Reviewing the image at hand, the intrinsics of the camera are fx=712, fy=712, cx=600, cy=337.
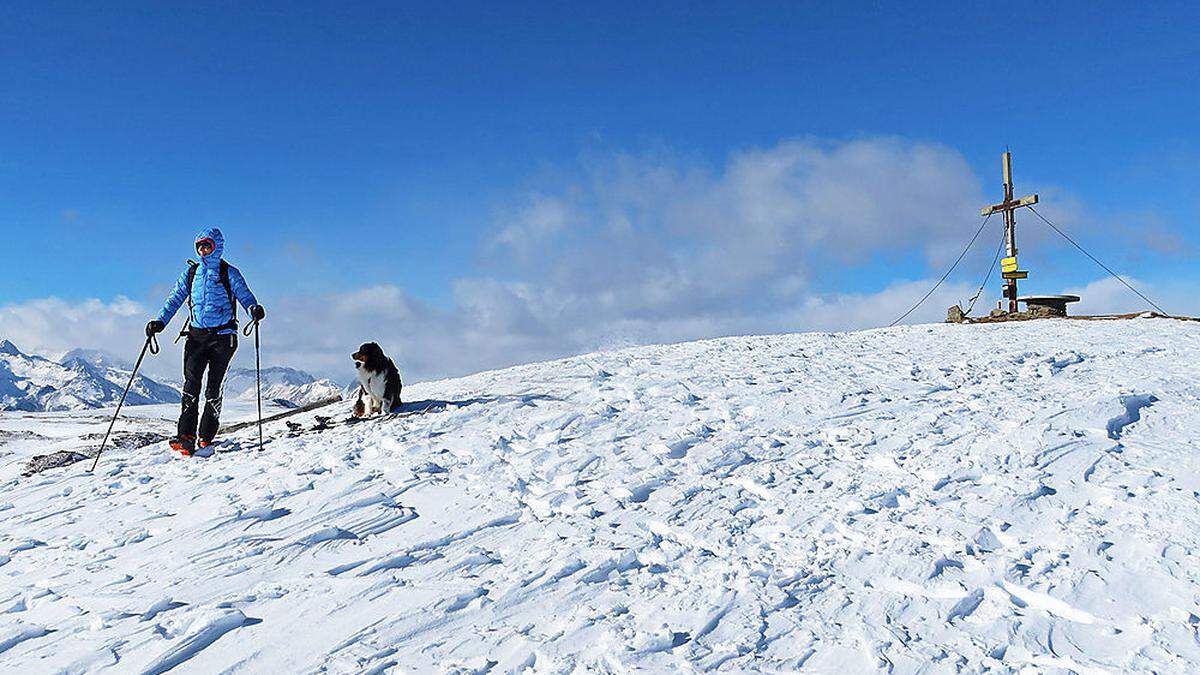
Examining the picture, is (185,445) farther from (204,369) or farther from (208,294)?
(208,294)

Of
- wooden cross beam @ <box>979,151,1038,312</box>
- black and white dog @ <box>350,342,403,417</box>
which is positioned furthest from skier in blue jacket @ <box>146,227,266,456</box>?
wooden cross beam @ <box>979,151,1038,312</box>

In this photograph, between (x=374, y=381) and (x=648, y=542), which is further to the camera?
(x=374, y=381)

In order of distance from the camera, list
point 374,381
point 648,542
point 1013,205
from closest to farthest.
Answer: point 648,542 → point 374,381 → point 1013,205

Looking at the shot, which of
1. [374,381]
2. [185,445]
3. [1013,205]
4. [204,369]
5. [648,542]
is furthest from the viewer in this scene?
[1013,205]

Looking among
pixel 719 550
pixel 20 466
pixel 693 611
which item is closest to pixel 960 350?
pixel 719 550

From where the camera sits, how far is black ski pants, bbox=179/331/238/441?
9.17m

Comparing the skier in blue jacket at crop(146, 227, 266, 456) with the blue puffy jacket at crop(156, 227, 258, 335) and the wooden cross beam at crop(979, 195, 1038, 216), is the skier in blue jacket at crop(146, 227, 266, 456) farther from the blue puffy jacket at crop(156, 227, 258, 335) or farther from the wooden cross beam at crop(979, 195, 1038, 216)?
the wooden cross beam at crop(979, 195, 1038, 216)

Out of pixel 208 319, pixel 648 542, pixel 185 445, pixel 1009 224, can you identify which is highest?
pixel 1009 224

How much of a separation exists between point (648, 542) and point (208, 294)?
6.95 m

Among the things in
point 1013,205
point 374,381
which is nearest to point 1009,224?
point 1013,205

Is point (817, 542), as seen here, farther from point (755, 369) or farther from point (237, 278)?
point (237, 278)

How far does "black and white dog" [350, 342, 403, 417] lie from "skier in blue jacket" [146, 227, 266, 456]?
1489 mm

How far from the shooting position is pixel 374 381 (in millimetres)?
10266

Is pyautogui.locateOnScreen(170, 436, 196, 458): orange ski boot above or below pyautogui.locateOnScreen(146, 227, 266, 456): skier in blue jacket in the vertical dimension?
below
